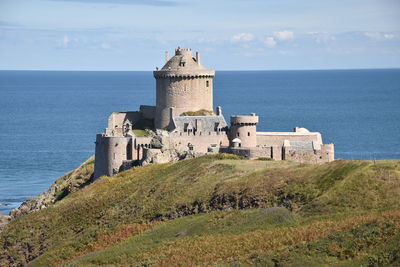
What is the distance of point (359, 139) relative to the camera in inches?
5861

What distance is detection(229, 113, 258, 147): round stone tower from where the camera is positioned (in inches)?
3044

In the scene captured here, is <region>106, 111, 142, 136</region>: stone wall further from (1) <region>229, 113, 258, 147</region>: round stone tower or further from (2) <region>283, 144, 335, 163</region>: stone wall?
(2) <region>283, 144, 335, 163</region>: stone wall

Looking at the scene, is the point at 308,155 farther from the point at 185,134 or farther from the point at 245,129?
the point at 185,134

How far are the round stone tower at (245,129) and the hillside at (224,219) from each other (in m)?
7.52

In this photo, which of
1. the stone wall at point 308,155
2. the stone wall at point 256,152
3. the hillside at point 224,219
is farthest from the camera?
the stone wall at point 308,155

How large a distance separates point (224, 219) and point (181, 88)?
3308 centimetres

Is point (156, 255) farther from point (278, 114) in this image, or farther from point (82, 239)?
point (278, 114)

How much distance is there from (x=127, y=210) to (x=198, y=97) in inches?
951

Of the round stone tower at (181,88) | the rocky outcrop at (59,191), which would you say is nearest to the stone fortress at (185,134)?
the round stone tower at (181,88)

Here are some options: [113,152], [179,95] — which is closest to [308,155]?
[179,95]

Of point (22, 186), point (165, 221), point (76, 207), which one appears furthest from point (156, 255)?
point (22, 186)

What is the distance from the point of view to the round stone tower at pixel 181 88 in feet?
276

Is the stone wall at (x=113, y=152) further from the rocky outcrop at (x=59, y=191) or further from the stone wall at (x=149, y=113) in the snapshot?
the stone wall at (x=149, y=113)

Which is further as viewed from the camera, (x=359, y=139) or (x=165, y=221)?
(x=359, y=139)
